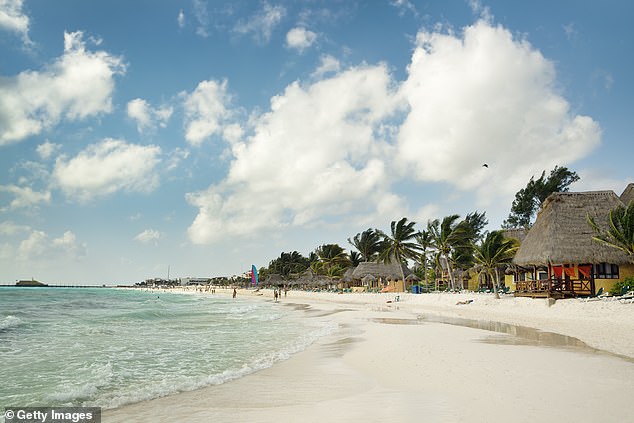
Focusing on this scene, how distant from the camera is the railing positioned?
1969 centimetres

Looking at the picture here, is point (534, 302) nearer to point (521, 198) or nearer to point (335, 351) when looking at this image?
point (335, 351)

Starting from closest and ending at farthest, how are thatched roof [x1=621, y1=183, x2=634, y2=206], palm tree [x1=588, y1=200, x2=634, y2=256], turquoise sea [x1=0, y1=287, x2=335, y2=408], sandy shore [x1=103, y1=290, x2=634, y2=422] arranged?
1. sandy shore [x1=103, y1=290, x2=634, y2=422]
2. turquoise sea [x1=0, y1=287, x2=335, y2=408]
3. palm tree [x1=588, y1=200, x2=634, y2=256]
4. thatched roof [x1=621, y1=183, x2=634, y2=206]

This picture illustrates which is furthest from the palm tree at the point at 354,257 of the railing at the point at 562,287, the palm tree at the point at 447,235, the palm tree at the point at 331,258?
the railing at the point at 562,287

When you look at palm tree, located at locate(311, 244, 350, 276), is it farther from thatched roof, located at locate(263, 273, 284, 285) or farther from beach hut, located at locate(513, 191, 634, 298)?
beach hut, located at locate(513, 191, 634, 298)

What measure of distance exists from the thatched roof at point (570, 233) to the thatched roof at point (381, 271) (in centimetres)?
2459

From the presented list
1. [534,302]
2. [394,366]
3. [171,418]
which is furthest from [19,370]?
[534,302]

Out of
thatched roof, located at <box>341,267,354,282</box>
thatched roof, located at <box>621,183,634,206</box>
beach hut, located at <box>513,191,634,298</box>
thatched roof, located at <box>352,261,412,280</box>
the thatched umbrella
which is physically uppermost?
thatched roof, located at <box>621,183,634,206</box>

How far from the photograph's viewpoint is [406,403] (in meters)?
5.58

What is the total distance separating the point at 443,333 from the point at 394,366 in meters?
5.92

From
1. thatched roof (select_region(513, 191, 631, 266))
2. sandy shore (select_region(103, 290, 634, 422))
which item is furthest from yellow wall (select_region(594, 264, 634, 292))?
sandy shore (select_region(103, 290, 634, 422))

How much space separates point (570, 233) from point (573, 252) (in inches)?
52.1

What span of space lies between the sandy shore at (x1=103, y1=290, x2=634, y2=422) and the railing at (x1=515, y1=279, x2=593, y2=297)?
7123mm

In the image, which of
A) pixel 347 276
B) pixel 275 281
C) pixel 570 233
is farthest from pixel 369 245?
pixel 570 233

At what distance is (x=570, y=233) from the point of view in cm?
2159
